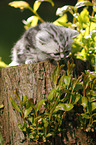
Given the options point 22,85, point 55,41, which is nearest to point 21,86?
point 22,85

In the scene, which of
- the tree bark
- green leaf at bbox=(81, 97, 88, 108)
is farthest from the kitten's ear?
green leaf at bbox=(81, 97, 88, 108)

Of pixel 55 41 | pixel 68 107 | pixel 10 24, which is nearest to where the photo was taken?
pixel 68 107

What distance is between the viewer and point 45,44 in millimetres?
1112

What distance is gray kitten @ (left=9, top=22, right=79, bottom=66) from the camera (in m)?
1.06

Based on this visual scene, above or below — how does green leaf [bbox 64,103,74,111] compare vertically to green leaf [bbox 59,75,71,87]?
below

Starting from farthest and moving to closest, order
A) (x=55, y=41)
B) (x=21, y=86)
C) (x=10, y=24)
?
(x=10, y=24), (x=55, y=41), (x=21, y=86)

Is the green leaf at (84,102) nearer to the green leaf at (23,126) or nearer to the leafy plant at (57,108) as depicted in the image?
the leafy plant at (57,108)

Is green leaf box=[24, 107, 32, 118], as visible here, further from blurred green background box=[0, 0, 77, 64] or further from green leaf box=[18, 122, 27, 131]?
blurred green background box=[0, 0, 77, 64]

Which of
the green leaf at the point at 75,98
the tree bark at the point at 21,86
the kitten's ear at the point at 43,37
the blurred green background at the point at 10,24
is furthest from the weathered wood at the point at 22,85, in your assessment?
the blurred green background at the point at 10,24

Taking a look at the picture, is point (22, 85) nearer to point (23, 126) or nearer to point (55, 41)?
point (23, 126)

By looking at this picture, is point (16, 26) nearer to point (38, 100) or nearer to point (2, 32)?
point (2, 32)

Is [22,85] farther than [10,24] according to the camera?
No

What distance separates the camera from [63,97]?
0.86 metres

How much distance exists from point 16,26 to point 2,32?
170 mm
